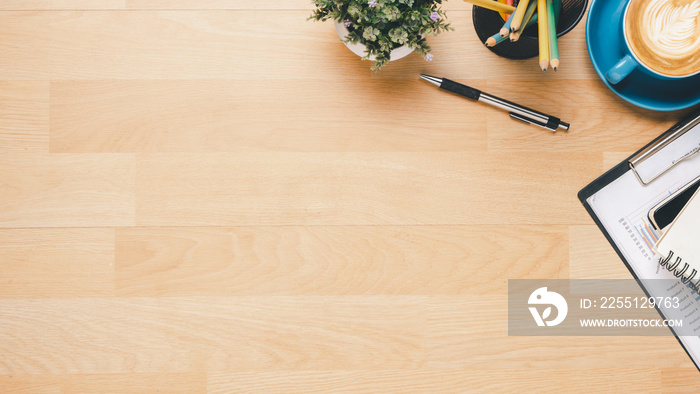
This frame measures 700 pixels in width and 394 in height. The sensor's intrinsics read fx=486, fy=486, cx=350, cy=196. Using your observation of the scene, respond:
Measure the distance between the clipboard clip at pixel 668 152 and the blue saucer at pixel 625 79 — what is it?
54 mm

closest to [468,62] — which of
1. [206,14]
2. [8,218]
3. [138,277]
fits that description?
[206,14]

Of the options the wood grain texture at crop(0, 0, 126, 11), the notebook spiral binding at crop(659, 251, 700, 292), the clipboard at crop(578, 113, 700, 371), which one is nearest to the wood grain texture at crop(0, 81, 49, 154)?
the wood grain texture at crop(0, 0, 126, 11)

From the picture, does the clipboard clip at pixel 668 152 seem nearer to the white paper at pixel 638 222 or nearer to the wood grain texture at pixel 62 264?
the white paper at pixel 638 222

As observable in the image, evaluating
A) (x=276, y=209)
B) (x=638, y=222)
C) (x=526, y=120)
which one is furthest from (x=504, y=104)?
(x=276, y=209)

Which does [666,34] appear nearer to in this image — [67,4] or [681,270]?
[681,270]

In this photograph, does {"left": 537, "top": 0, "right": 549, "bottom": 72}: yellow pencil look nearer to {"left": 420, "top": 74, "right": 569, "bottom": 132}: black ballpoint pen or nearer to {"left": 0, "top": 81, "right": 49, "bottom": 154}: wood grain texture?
{"left": 420, "top": 74, "right": 569, "bottom": 132}: black ballpoint pen

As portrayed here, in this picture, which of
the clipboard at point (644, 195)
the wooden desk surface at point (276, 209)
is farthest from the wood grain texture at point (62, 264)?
the clipboard at point (644, 195)

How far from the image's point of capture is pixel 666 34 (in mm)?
624

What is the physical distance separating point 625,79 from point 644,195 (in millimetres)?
172

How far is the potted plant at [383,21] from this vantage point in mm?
594

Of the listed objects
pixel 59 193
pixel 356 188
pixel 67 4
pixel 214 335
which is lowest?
pixel 214 335

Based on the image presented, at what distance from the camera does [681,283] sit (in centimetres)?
71

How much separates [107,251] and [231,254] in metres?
0.19

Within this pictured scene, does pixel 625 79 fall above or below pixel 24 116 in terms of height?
above
